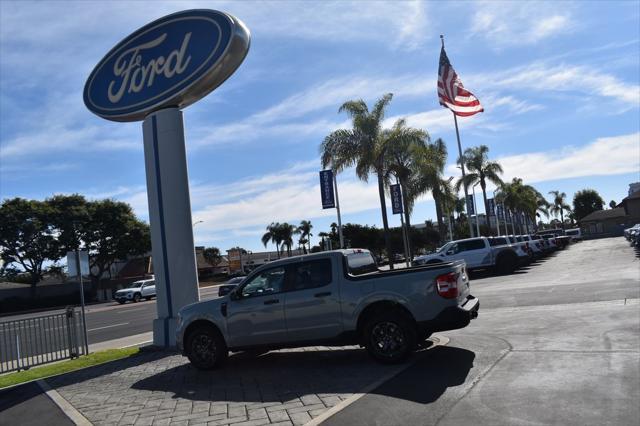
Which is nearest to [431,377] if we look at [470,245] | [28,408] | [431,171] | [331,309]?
[331,309]

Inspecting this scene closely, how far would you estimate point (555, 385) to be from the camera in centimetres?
603

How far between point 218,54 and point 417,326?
23.1ft

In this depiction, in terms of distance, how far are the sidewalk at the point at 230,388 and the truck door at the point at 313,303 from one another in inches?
20.7

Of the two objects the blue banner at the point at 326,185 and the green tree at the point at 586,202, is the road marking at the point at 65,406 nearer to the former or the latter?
the blue banner at the point at 326,185

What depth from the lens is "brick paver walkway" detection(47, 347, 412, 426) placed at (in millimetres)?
6160

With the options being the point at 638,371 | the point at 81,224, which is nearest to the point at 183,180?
the point at 638,371

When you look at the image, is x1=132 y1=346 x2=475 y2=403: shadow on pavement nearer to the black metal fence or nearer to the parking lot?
the parking lot

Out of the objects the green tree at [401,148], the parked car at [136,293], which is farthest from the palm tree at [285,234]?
the green tree at [401,148]

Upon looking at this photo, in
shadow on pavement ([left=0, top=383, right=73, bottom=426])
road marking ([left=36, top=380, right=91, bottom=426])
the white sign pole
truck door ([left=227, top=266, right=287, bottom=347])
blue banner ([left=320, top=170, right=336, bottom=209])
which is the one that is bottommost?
shadow on pavement ([left=0, top=383, right=73, bottom=426])

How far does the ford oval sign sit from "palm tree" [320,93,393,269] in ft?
54.9

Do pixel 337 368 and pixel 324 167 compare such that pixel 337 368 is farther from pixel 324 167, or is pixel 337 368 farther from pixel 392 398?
pixel 324 167

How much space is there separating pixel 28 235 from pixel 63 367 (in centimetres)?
4271

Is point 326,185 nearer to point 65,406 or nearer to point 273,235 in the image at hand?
point 65,406

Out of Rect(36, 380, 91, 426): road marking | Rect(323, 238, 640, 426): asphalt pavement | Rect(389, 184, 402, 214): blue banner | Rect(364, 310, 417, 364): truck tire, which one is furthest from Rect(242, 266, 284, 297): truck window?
Rect(389, 184, 402, 214): blue banner
